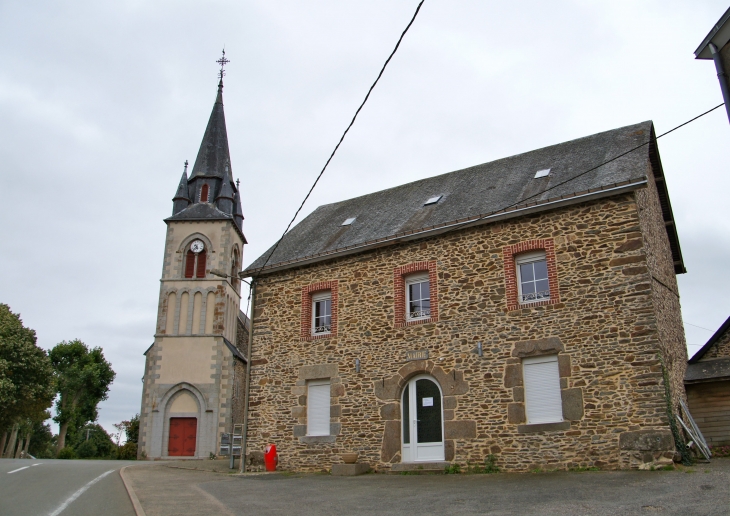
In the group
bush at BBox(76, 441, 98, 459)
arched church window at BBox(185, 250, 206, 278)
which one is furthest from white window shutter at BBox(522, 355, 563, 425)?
bush at BBox(76, 441, 98, 459)

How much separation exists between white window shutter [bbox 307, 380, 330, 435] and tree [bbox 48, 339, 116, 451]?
116 ft

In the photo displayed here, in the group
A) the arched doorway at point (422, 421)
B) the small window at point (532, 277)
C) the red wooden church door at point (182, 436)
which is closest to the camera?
the small window at point (532, 277)

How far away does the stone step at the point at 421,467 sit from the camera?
1252 centimetres

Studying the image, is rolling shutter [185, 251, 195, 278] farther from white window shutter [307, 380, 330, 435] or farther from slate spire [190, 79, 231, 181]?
white window shutter [307, 380, 330, 435]

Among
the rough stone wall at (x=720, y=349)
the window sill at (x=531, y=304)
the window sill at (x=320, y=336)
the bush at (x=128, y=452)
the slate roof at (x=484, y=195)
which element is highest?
the slate roof at (x=484, y=195)

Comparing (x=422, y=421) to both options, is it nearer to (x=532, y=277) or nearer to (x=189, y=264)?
(x=532, y=277)

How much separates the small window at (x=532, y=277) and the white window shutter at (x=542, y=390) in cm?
126

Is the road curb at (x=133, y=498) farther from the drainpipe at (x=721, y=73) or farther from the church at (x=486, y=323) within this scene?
the drainpipe at (x=721, y=73)

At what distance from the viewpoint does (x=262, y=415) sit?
15461mm

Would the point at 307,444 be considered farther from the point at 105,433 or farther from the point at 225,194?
the point at 105,433

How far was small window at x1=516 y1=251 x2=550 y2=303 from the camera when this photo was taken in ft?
40.9

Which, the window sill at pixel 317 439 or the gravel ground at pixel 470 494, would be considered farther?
the window sill at pixel 317 439

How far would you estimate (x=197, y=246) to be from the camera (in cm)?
3250

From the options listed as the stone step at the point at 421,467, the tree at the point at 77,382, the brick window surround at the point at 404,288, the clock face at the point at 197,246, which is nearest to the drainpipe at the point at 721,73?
the brick window surround at the point at 404,288
